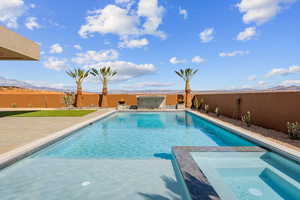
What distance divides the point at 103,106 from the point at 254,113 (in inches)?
697

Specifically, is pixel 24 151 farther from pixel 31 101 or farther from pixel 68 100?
pixel 31 101

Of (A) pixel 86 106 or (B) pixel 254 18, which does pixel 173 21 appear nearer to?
(B) pixel 254 18

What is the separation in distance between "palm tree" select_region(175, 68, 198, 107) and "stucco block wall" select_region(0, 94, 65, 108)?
17.8m

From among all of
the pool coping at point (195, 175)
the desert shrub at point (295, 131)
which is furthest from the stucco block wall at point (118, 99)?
the desert shrub at point (295, 131)

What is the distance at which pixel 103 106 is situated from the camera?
21.5 meters

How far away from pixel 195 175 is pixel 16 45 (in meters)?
14.0

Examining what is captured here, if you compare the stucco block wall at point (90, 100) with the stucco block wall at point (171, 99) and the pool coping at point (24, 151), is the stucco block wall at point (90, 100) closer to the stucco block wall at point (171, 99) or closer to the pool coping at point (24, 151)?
the stucco block wall at point (171, 99)

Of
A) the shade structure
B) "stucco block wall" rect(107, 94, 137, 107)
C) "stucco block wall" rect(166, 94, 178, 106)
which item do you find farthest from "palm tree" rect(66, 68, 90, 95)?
"stucco block wall" rect(166, 94, 178, 106)

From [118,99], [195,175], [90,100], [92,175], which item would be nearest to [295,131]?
[195,175]

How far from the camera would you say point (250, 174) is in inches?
158

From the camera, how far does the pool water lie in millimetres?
3176

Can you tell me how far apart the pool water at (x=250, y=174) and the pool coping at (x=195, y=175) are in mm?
179

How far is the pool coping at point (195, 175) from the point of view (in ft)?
→ 8.68

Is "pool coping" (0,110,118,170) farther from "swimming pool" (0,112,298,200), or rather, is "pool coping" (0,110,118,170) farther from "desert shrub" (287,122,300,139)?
"desert shrub" (287,122,300,139)
